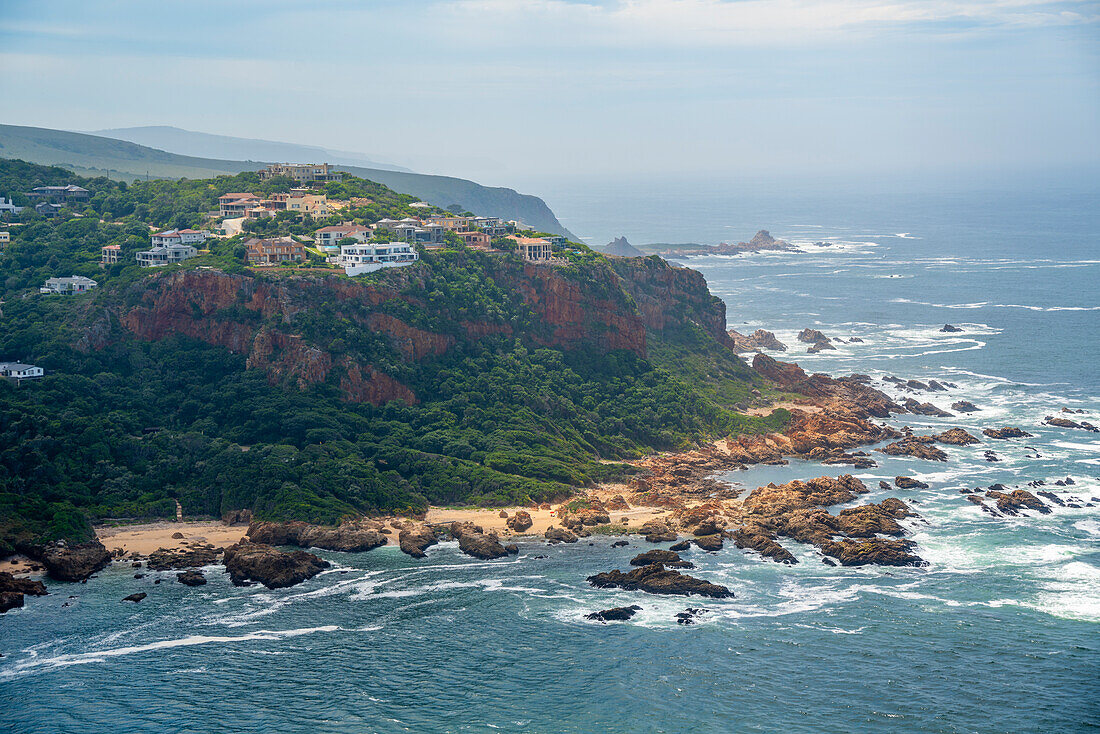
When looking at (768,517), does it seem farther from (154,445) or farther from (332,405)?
(154,445)

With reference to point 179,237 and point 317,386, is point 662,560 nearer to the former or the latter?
point 317,386

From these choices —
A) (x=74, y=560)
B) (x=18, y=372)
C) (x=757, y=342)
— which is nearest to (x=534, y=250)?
(x=757, y=342)


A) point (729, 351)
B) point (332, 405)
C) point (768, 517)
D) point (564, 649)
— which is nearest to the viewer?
point (564, 649)

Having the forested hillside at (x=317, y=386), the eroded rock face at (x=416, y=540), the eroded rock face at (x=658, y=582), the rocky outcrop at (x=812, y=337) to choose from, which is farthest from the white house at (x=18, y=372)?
the rocky outcrop at (x=812, y=337)

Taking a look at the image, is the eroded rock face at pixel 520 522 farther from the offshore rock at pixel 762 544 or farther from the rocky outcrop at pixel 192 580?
the rocky outcrop at pixel 192 580

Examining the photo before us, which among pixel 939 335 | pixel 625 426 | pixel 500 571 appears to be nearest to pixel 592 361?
pixel 625 426
